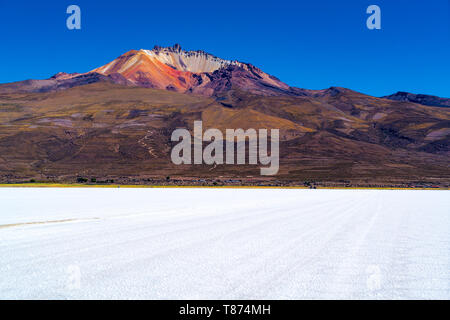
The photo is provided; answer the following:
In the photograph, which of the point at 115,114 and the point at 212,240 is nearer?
the point at 212,240

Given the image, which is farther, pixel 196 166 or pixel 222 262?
pixel 196 166

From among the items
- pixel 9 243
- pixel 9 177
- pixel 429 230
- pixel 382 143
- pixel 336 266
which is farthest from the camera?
pixel 382 143

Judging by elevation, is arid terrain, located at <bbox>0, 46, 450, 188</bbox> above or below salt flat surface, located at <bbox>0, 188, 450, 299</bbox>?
above

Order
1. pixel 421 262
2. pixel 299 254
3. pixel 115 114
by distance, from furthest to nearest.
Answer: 1. pixel 115 114
2. pixel 299 254
3. pixel 421 262

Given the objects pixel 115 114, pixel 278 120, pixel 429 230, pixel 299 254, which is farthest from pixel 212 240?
pixel 115 114

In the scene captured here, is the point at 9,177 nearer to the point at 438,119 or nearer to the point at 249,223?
the point at 249,223

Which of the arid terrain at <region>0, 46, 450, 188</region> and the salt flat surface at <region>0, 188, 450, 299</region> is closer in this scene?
the salt flat surface at <region>0, 188, 450, 299</region>

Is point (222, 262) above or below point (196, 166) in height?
below

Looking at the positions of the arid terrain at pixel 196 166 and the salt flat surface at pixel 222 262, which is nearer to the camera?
the salt flat surface at pixel 222 262

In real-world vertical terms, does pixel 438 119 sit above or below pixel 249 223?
above

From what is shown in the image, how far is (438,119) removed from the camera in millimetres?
195500

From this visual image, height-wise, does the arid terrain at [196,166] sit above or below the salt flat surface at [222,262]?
above

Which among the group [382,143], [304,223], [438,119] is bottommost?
[304,223]
